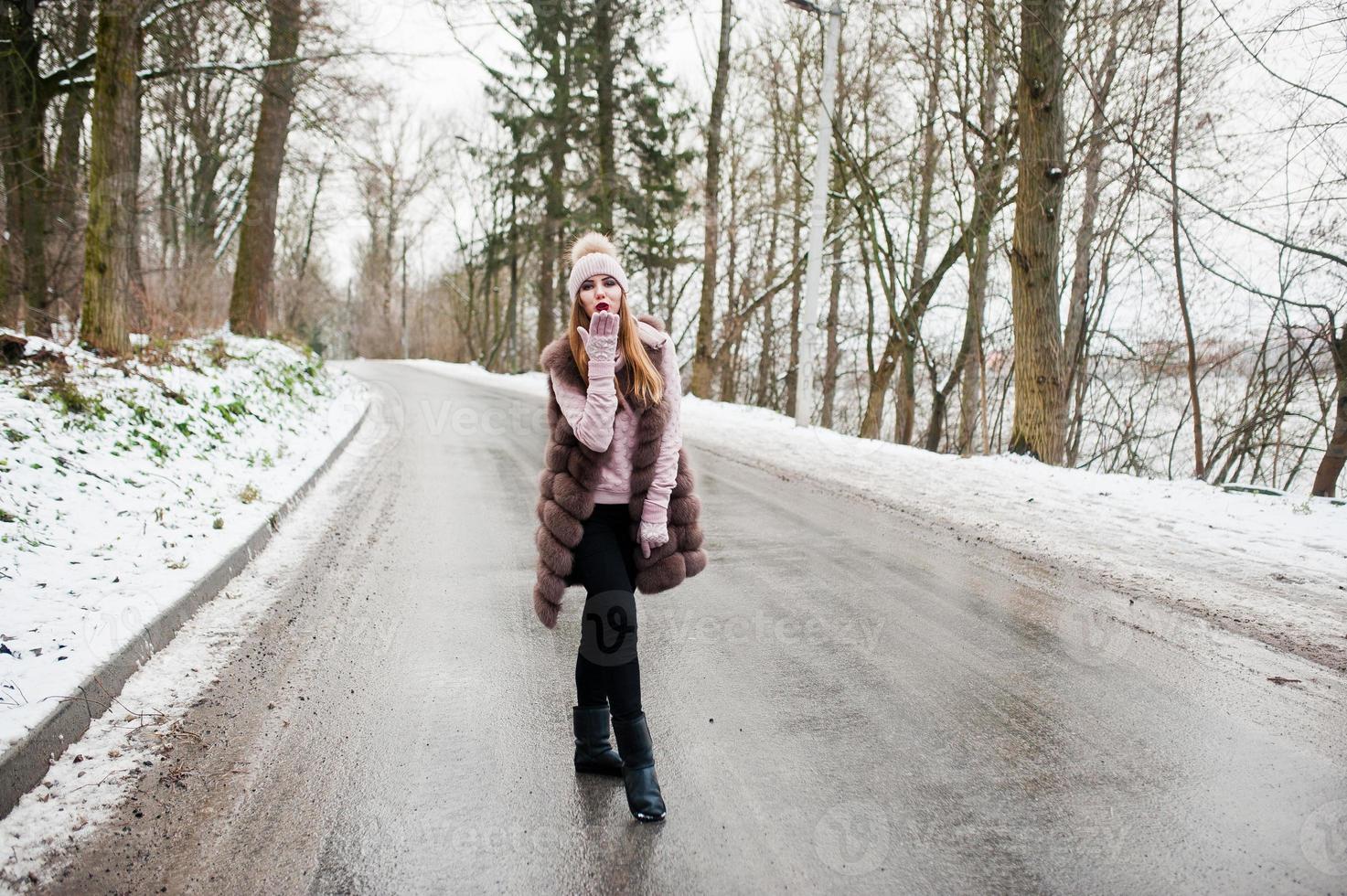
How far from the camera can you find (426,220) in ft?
136

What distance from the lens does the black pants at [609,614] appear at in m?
2.61

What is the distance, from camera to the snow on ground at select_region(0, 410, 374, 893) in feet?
7.45

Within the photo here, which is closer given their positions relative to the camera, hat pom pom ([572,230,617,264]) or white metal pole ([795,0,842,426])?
hat pom pom ([572,230,617,264])

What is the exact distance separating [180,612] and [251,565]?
1099 millimetres

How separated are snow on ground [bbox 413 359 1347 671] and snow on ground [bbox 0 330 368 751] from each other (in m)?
5.63

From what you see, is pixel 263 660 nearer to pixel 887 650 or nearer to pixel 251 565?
pixel 251 565

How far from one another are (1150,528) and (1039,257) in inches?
215

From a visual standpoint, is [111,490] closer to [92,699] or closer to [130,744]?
[92,699]

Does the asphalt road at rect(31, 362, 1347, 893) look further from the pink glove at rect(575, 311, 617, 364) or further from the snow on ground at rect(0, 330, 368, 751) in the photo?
the pink glove at rect(575, 311, 617, 364)

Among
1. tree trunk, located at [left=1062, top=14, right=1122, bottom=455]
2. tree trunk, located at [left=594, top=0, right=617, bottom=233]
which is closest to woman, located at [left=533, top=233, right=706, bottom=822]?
tree trunk, located at [left=1062, top=14, right=1122, bottom=455]
